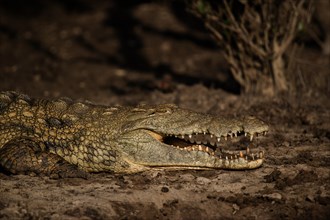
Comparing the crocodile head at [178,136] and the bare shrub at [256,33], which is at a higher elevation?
the bare shrub at [256,33]

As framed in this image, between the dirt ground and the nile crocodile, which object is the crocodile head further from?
the dirt ground

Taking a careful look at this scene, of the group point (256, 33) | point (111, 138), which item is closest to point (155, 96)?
point (256, 33)

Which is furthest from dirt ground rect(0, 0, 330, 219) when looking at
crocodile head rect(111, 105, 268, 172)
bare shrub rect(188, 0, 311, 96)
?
bare shrub rect(188, 0, 311, 96)

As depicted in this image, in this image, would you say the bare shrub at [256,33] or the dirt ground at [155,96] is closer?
the dirt ground at [155,96]

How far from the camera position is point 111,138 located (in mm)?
4949

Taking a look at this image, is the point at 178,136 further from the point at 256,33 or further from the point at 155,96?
the point at 155,96

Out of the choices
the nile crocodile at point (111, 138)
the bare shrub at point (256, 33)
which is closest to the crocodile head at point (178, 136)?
the nile crocodile at point (111, 138)

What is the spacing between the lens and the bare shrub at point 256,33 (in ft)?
24.5

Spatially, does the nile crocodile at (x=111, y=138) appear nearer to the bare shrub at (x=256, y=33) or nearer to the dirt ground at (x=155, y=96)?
the dirt ground at (x=155, y=96)

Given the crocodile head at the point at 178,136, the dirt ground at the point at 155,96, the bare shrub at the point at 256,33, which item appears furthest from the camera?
the bare shrub at the point at 256,33

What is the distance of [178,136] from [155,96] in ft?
11.9

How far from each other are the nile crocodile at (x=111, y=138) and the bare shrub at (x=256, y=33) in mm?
2909

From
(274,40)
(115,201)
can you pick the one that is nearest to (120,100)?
(274,40)

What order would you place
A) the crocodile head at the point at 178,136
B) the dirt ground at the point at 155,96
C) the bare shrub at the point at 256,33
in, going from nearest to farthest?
the dirt ground at the point at 155,96 < the crocodile head at the point at 178,136 < the bare shrub at the point at 256,33
